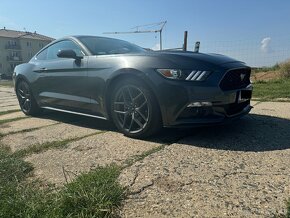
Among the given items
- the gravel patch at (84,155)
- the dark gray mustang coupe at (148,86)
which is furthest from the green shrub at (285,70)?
the gravel patch at (84,155)

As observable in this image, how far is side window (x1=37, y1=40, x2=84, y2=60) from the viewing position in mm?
4820

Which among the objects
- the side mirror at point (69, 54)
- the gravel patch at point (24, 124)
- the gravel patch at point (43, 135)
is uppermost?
the side mirror at point (69, 54)

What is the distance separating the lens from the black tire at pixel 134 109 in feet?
12.1

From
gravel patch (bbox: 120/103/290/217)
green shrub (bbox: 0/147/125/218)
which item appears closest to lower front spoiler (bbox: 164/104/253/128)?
gravel patch (bbox: 120/103/290/217)

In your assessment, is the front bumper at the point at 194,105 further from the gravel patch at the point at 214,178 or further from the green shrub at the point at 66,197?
the green shrub at the point at 66,197

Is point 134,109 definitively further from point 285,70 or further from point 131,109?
point 285,70

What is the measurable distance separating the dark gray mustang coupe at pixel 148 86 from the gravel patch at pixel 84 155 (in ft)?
0.81

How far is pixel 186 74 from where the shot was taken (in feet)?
11.6

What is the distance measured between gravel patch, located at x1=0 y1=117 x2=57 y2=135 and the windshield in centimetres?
141

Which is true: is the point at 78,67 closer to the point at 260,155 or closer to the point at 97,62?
the point at 97,62

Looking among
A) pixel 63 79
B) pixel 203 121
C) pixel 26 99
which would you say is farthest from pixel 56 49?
pixel 203 121

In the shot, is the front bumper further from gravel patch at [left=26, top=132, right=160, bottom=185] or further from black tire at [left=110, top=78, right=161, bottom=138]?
gravel patch at [left=26, top=132, right=160, bottom=185]

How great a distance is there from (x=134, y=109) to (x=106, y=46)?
1381 millimetres

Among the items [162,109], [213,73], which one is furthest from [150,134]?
[213,73]
